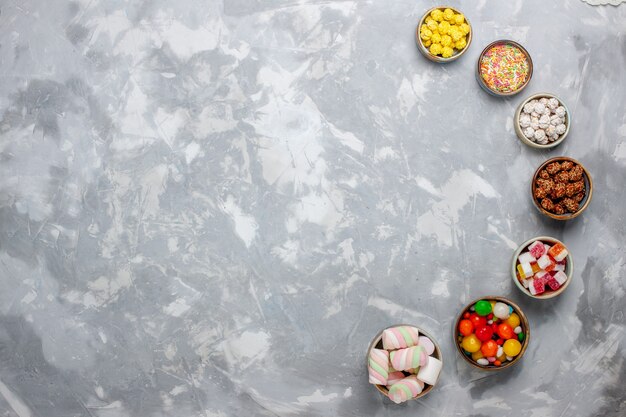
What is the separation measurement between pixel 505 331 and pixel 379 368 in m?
0.60

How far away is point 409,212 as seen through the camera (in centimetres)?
287

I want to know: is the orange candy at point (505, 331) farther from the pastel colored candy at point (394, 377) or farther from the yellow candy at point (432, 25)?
the yellow candy at point (432, 25)

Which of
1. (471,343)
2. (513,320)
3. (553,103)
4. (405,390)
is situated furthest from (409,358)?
(553,103)

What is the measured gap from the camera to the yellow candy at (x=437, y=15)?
2.81 m

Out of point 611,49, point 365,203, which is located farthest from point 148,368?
point 611,49

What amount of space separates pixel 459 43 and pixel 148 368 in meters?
2.19

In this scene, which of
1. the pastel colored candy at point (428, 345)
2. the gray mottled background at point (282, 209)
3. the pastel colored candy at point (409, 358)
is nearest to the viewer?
the pastel colored candy at point (409, 358)

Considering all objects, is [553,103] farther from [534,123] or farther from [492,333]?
[492,333]

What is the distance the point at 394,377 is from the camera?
2.72m

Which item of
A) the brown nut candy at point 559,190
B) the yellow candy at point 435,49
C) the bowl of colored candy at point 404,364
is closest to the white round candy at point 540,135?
the brown nut candy at point 559,190

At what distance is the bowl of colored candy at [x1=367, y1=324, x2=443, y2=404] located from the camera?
2637 millimetres

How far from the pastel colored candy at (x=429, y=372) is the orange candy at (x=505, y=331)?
0.33 metres

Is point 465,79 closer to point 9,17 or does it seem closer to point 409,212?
point 409,212

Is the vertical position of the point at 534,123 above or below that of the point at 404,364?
above
